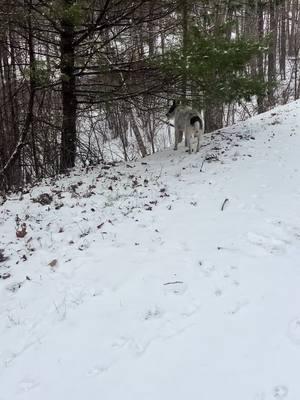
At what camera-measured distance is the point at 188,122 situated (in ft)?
34.4

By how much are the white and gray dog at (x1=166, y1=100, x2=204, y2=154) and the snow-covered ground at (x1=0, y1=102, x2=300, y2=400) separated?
2.30 metres

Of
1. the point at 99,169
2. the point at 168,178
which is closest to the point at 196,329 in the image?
the point at 168,178

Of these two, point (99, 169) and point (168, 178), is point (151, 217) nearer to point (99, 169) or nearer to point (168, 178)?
point (168, 178)

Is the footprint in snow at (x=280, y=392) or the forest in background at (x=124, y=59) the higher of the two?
the forest in background at (x=124, y=59)

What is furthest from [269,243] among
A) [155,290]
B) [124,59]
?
[124,59]

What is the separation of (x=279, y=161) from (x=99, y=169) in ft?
12.6

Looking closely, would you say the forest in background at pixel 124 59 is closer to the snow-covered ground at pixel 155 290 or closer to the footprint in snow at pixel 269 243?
the snow-covered ground at pixel 155 290

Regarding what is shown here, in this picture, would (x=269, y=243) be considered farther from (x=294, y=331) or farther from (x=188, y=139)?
(x=188, y=139)

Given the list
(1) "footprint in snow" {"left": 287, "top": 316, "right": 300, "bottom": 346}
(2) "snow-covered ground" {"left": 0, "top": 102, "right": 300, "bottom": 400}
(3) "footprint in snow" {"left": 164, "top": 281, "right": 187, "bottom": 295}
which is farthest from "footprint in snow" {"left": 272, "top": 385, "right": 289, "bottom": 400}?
(3) "footprint in snow" {"left": 164, "top": 281, "right": 187, "bottom": 295}

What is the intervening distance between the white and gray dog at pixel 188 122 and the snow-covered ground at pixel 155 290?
2303 mm

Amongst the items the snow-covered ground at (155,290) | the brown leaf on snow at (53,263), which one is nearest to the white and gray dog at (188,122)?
the snow-covered ground at (155,290)

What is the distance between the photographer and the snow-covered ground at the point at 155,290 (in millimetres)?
3551

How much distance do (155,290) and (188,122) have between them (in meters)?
6.47

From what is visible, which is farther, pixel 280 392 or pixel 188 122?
pixel 188 122
